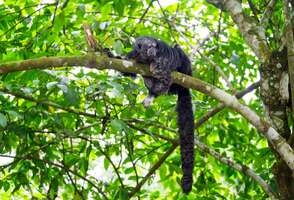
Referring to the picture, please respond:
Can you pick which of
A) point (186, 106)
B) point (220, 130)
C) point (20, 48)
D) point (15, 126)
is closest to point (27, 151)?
point (15, 126)

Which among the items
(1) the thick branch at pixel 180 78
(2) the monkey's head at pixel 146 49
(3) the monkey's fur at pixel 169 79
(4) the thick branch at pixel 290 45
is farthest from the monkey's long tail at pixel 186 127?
(4) the thick branch at pixel 290 45

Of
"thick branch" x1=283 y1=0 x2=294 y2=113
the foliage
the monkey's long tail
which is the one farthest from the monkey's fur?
"thick branch" x1=283 y1=0 x2=294 y2=113

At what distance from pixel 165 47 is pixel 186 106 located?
0.41m

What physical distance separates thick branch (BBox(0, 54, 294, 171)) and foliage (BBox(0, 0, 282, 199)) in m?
0.08

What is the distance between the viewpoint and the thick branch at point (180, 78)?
6.20ft

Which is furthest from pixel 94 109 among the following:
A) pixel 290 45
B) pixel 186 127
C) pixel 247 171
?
pixel 290 45

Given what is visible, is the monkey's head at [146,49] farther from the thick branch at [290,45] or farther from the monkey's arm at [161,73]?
the thick branch at [290,45]

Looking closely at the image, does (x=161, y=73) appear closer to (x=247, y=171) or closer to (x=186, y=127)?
(x=186, y=127)

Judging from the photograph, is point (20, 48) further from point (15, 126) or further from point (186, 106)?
point (186, 106)

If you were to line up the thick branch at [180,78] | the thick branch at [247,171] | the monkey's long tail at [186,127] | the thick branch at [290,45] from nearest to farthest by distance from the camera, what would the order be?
the thick branch at [180,78] → the thick branch at [290,45] → the thick branch at [247,171] → the monkey's long tail at [186,127]

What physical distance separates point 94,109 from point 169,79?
0.93 m

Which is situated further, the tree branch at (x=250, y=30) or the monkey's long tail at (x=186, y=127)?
the monkey's long tail at (x=186, y=127)

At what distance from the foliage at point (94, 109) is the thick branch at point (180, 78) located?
85 mm

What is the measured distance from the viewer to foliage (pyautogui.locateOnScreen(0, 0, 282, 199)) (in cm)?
238
